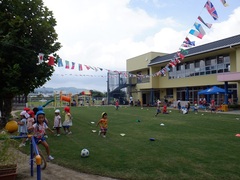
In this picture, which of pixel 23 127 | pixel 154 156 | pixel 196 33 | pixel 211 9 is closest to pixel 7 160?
pixel 154 156

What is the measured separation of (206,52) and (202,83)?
471 centimetres

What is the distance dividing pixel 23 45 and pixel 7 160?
31.3 ft

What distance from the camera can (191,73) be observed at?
33.4 meters

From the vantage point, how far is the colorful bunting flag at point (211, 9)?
13.5 meters

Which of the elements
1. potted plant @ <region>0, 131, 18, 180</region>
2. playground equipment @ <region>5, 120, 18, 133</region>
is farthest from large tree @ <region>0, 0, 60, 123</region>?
potted plant @ <region>0, 131, 18, 180</region>

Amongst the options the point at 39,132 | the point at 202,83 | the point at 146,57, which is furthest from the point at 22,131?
the point at 146,57

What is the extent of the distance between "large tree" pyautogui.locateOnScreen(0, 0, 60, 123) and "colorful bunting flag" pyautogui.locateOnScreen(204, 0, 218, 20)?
885cm

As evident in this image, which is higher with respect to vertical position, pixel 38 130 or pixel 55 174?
pixel 38 130

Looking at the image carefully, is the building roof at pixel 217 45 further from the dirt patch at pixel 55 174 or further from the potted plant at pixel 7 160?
the potted plant at pixel 7 160

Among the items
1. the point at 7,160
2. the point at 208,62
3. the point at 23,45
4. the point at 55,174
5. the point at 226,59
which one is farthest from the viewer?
the point at 208,62

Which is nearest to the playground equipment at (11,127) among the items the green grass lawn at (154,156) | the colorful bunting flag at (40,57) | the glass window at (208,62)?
the green grass lawn at (154,156)

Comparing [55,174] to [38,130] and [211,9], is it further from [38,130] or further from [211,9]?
[211,9]

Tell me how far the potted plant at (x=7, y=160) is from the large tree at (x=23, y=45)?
8158 millimetres

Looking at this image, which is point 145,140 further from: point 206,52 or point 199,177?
point 206,52
